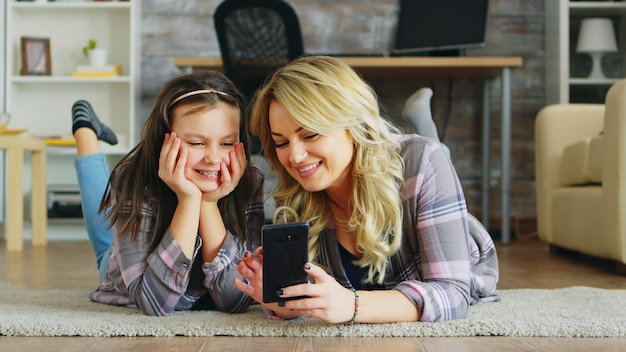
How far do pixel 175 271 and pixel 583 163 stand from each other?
66.1 inches

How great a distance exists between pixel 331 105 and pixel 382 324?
36 centimetres

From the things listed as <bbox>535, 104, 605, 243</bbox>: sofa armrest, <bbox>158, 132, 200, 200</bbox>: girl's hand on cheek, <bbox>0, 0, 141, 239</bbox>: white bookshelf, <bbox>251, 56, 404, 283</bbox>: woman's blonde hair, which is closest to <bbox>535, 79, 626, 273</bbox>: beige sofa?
<bbox>535, 104, 605, 243</bbox>: sofa armrest

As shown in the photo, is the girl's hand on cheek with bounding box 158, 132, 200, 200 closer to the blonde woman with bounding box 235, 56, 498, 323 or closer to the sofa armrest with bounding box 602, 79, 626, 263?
the blonde woman with bounding box 235, 56, 498, 323

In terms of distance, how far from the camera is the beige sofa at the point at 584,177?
2188mm

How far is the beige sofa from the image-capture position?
2.19 meters

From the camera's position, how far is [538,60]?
3771mm

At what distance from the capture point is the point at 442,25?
137 inches

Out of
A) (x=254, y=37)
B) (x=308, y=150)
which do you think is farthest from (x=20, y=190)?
(x=308, y=150)

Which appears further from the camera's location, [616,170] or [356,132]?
[616,170]

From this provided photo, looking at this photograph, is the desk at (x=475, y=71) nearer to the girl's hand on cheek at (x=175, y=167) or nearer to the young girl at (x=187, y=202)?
the young girl at (x=187, y=202)

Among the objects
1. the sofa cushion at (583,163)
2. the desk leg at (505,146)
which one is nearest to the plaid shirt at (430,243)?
the sofa cushion at (583,163)

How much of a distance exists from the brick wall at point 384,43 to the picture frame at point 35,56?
462 millimetres

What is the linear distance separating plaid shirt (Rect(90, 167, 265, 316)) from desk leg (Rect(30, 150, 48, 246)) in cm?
196

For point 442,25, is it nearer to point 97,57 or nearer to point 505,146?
point 505,146
